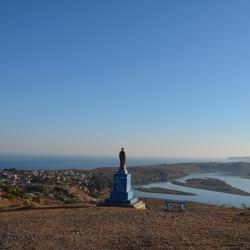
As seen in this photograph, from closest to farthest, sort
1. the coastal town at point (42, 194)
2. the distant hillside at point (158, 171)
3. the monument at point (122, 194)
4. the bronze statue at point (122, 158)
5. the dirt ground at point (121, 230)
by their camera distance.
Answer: the dirt ground at point (121, 230) < the monument at point (122, 194) < the bronze statue at point (122, 158) < the coastal town at point (42, 194) < the distant hillside at point (158, 171)

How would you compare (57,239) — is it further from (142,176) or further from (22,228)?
(142,176)

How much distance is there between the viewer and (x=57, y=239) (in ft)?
43.9

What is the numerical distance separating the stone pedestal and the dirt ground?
Result: 8.75 feet

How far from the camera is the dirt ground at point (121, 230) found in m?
12.5

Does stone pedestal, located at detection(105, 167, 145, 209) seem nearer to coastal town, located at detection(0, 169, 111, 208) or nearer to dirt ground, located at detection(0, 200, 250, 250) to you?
dirt ground, located at detection(0, 200, 250, 250)

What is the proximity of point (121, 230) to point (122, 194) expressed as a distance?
755cm

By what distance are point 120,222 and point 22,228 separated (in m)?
3.23

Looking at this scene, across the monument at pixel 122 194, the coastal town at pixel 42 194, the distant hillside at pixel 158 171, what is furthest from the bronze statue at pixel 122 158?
the distant hillside at pixel 158 171

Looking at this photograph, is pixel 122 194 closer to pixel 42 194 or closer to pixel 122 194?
pixel 122 194

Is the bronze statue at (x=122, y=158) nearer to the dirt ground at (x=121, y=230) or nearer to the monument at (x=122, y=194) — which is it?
the monument at (x=122, y=194)

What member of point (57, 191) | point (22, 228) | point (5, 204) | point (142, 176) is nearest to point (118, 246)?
point (22, 228)

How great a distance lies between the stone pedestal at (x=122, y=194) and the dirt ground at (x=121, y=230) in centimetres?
267

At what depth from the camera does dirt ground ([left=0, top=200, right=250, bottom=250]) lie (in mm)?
12516

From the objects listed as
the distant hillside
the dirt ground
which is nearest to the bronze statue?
the dirt ground
